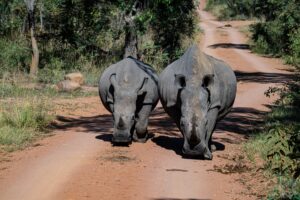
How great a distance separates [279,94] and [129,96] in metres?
8.93

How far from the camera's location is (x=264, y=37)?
1592 inches

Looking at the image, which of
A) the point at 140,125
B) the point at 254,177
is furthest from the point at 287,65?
the point at 254,177

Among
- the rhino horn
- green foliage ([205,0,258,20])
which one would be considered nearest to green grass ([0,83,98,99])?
the rhino horn

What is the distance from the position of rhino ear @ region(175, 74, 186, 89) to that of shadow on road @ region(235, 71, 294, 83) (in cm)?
1461

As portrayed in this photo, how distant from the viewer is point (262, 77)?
88.9 feet

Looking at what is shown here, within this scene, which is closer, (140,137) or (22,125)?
(140,137)

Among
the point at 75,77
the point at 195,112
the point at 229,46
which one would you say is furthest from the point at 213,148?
the point at 229,46

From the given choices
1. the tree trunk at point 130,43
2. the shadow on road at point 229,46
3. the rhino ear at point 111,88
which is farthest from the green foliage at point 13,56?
the shadow on road at point 229,46

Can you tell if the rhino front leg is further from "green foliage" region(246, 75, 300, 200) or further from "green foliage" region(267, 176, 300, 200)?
"green foliage" region(267, 176, 300, 200)

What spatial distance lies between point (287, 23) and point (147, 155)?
24.6 meters

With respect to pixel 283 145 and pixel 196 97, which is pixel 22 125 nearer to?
pixel 196 97

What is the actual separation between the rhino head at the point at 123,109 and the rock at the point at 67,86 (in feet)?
27.6

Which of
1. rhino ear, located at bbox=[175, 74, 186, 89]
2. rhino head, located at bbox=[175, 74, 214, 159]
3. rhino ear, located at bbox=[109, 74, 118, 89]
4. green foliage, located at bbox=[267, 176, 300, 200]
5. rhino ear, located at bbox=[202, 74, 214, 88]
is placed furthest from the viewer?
rhino ear, located at bbox=[109, 74, 118, 89]

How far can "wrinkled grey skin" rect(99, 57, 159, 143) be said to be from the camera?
39.4 feet
